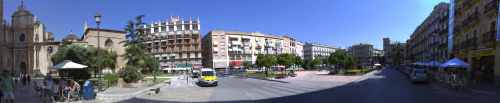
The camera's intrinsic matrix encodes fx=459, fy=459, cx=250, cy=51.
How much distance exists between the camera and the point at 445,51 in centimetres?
6194

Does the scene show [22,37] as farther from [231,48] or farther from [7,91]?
[7,91]

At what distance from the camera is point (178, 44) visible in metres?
125

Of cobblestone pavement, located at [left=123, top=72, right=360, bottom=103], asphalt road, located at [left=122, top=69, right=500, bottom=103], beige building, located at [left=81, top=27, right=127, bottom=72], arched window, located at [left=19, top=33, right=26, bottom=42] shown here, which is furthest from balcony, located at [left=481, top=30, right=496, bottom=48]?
arched window, located at [left=19, top=33, right=26, bottom=42]

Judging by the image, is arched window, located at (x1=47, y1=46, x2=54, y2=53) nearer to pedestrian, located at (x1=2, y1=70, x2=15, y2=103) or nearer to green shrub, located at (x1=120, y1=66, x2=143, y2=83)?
green shrub, located at (x1=120, y1=66, x2=143, y2=83)

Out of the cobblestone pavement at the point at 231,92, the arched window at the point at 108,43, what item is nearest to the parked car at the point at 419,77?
the cobblestone pavement at the point at 231,92

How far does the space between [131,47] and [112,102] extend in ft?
94.7

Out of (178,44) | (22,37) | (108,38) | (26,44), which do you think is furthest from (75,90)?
(178,44)

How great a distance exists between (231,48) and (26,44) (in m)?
59.5

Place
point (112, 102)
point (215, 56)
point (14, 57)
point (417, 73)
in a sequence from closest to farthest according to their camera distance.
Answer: point (112, 102) < point (417, 73) < point (14, 57) < point (215, 56)

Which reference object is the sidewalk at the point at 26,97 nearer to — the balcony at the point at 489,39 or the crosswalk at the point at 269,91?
the crosswalk at the point at 269,91

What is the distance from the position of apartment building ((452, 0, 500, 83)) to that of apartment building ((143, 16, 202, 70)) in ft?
271

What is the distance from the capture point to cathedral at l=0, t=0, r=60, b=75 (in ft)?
257

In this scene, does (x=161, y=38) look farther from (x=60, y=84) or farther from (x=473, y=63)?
(x=60, y=84)

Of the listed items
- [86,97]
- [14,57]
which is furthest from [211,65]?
[86,97]
